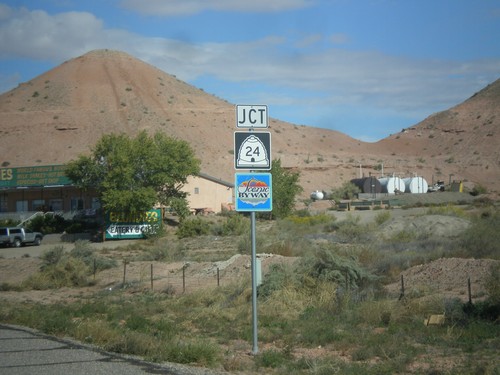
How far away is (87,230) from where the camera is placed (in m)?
64.2

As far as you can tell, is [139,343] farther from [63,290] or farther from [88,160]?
[88,160]

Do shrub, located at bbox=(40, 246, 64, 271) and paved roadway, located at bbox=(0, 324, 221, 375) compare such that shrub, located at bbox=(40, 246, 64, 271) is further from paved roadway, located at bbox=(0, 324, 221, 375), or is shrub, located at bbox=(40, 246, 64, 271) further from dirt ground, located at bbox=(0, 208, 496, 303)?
paved roadway, located at bbox=(0, 324, 221, 375)

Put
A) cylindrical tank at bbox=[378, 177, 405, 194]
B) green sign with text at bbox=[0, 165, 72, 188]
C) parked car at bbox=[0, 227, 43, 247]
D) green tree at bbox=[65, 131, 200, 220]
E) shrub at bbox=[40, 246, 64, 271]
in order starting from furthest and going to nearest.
Answer: 1. cylindrical tank at bbox=[378, 177, 405, 194]
2. green sign with text at bbox=[0, 165, 72, 188]
3. parked car at bbox=[0, 227, 43, 247]
4. green tree at bbox=[65, 131, 200, 220]
5. shrub at bbox=[40, 246, 64, 271]

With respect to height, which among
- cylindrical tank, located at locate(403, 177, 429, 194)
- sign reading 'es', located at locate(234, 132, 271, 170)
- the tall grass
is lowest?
the tall grass

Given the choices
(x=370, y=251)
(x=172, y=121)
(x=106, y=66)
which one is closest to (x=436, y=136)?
(x=172, y=121)

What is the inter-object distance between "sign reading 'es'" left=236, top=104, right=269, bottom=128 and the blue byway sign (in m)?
0.94

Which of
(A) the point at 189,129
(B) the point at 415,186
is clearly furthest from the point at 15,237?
(A) the point at 189,129

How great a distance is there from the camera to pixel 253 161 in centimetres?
1302

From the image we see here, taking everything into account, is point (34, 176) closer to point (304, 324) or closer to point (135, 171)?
point (135, 171)

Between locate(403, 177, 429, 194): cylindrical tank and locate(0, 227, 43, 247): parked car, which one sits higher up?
locate(403, 177, 429, 194): cylindrical tank

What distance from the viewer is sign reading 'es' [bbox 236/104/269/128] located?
1292 centimetres

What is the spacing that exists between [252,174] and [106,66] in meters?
119

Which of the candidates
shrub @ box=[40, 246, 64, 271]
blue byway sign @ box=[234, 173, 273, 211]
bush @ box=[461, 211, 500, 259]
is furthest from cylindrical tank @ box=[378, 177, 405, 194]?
blue byway sign @ box=[234, 173, 273, 211]

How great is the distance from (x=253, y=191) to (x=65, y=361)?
4559 mm
